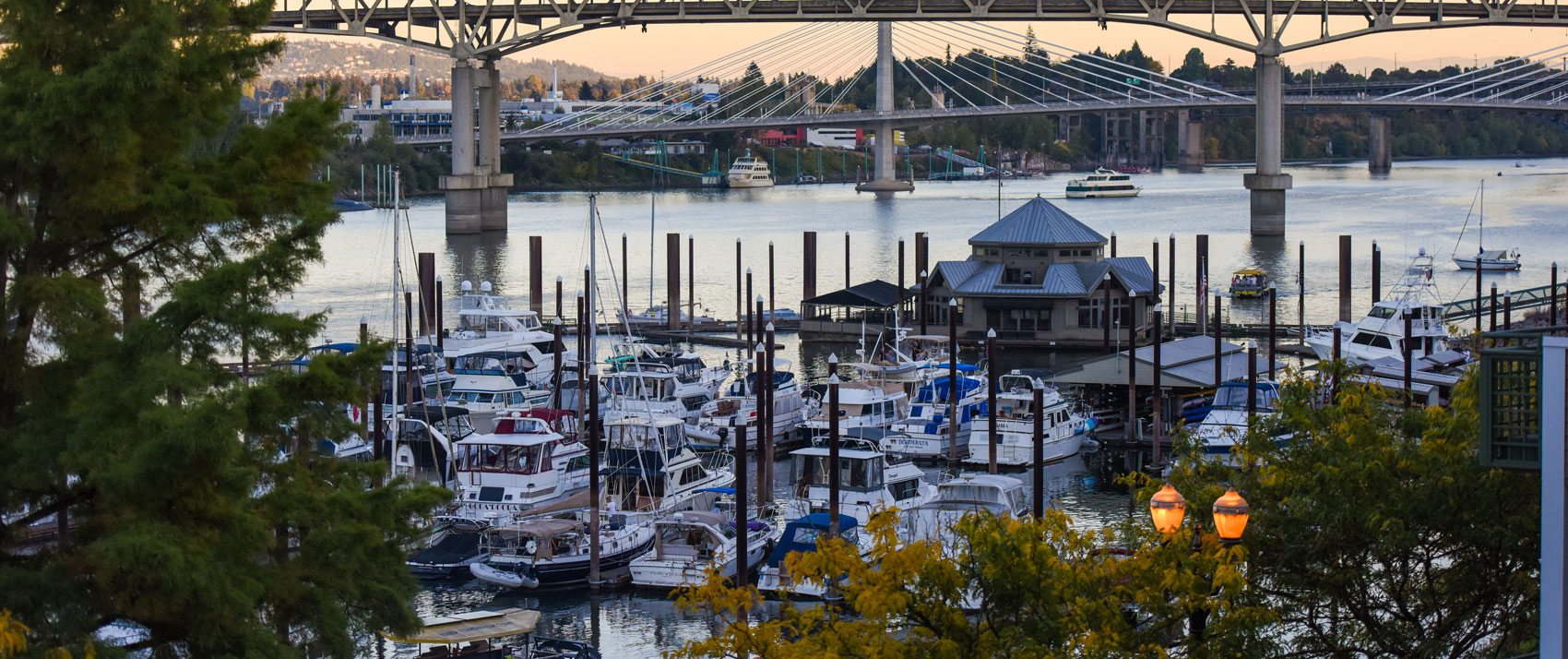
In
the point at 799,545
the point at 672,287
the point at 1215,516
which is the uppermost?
the point at 1215,516

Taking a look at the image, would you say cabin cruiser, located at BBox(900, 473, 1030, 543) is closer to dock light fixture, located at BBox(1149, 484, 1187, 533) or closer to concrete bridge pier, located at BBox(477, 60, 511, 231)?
dock light fixture, located at BBox(1149, 484, 1187, 533)

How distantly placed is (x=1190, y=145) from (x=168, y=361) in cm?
17647

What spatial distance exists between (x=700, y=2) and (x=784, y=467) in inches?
1991

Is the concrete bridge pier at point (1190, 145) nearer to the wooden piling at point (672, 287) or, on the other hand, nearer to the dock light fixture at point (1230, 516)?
the wooden piling at point (672, 287)

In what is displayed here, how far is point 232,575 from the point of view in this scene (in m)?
11.0

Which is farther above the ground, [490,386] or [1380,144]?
[1380,144]

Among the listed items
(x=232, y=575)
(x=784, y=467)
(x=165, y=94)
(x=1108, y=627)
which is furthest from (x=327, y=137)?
(x=784, y=467)

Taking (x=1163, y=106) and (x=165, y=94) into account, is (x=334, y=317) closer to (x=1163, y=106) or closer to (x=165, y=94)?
(x=165, y=94)

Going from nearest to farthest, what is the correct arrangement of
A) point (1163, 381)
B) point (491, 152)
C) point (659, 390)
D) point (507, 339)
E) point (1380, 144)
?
1. point (659, 390)
2. point (1163, 381)
3. point (507, 339)
4. point (491, 152)
5. point (1380, 144)

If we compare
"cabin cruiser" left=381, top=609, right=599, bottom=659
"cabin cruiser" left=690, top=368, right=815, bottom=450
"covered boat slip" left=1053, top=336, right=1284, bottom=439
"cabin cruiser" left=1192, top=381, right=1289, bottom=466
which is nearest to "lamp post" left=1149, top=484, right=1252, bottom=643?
"cabin cruiser" left=381, top=609, right=599, bottom=659

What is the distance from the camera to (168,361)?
10.7 metres

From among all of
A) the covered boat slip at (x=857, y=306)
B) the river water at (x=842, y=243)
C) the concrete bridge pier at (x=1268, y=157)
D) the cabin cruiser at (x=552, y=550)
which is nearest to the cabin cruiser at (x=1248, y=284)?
the river water at (x=842, y=243)

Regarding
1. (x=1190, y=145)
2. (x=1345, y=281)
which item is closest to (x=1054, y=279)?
(x=1345, y=281)

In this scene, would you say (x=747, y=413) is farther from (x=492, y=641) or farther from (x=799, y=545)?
(x=492, y=641)
